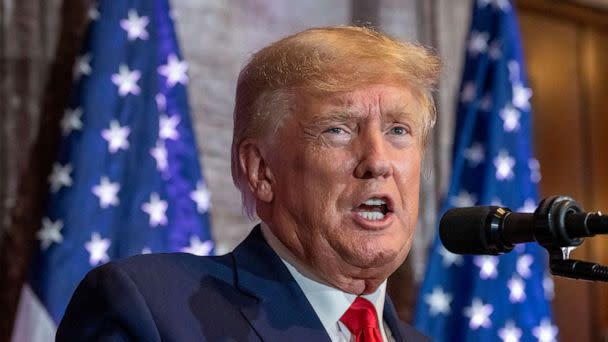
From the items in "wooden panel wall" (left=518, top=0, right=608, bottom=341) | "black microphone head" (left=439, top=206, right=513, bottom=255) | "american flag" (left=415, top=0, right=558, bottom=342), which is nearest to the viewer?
"black microphone head" (left=439, top=206, right=513, bottom=255)

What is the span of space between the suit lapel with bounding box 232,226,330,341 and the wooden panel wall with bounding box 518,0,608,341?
3722 mm

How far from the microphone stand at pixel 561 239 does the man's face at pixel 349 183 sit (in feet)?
1.90

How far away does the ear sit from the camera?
2.07 meters

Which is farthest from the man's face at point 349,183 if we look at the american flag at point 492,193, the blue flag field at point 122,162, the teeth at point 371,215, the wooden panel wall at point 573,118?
the wooden panel wall at point 573,118

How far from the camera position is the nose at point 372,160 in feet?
6.26

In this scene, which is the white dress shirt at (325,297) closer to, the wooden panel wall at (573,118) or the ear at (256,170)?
the ear at (256,170)

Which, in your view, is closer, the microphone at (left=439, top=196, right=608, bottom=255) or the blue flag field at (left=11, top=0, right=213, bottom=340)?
the microphone at (left=439, top=196, right=608, bottom=255)

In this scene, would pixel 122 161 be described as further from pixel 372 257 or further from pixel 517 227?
pixel 517 227

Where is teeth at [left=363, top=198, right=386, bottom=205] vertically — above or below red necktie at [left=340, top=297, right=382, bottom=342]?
above

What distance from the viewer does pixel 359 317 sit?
1976mm

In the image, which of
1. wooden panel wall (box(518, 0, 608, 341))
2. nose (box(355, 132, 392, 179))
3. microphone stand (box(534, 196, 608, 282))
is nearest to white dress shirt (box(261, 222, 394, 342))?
nose (box(355, 132, 392, 179))

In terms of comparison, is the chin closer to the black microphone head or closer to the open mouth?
the open mouth

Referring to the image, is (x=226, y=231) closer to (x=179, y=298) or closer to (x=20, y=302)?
(x=20, y=302)

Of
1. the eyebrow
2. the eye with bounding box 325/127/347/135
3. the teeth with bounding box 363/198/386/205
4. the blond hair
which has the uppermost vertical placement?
the blond hair
